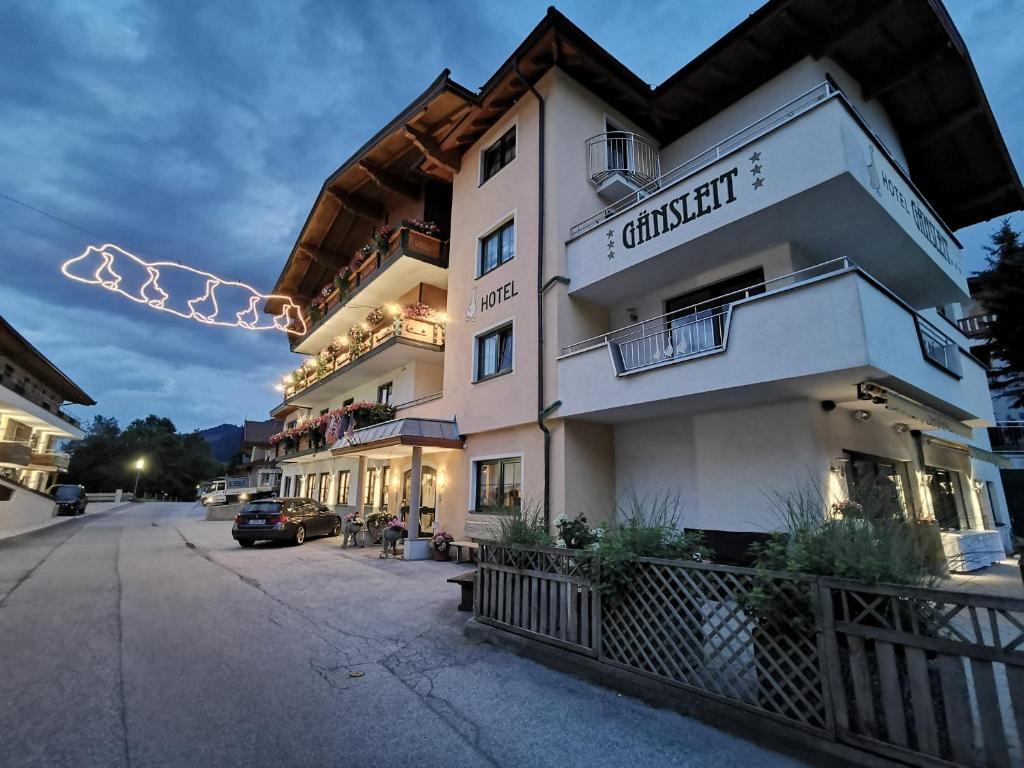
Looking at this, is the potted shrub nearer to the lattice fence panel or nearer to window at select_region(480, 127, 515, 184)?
the lattice fence panel

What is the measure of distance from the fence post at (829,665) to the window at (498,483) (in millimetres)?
8402

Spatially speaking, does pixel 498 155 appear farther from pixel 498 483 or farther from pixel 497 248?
pixel 498 483

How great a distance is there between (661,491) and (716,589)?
22.7 ft

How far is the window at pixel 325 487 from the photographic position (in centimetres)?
2462

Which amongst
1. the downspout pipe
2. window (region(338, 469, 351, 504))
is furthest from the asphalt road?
window (region(338, 469, 351, 504))

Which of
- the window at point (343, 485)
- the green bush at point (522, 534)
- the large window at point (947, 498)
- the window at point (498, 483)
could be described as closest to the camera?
the green bush at point (522, 534)

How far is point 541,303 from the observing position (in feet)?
39.3

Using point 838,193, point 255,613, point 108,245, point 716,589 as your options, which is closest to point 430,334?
point 108,245

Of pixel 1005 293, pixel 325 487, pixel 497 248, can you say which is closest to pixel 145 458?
pixel 325 487

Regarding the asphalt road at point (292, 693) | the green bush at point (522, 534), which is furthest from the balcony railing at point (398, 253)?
the green bush at point (522, 534)

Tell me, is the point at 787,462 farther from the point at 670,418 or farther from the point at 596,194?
the point at 596,194

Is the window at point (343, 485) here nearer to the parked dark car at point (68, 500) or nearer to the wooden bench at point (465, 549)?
the wooden bench at point (465, 549)

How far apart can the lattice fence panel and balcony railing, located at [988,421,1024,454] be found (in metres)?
22.1

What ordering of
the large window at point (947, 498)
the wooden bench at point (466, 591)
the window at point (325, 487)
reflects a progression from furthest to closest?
the window at point (325, 487) < the large window at point (947, 498) < the wooden bench at point (466, 591)
